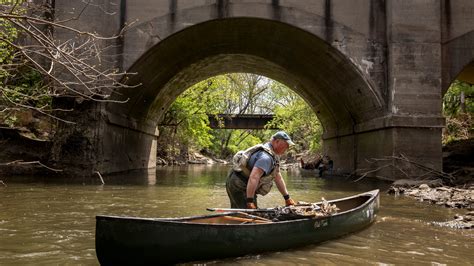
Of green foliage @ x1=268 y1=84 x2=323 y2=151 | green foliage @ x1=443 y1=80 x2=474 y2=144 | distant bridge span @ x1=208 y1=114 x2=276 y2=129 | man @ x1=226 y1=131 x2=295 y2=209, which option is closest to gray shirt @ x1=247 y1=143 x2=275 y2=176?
man @ x1=226 y1=131 x2=295 y2=209

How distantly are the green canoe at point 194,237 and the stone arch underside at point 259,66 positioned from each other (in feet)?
32.9

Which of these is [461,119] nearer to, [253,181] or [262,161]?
[262,161]

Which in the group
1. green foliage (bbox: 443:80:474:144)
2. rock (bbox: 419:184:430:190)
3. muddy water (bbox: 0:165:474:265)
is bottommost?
muddy water (bbox: 0:165:474:265)

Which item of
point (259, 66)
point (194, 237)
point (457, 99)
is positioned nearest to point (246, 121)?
point (259, 66)

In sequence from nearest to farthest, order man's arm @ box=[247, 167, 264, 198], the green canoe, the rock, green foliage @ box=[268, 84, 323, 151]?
the green canoe < man's arm @ box=[247, 167, 264, 198] < the rock < green foliage @ box=[268, 84, 323, 151]

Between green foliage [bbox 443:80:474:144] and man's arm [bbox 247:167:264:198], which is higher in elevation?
green foliage [bbox 443:80:474:144]

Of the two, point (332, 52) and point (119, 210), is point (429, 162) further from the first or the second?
point (119, 210)

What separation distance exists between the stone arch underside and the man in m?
8.87

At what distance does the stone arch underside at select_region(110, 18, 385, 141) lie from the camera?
1477cm

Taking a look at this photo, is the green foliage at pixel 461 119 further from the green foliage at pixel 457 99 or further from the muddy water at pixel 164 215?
the muddy water at pixel 164 215

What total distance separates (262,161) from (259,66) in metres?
16.1

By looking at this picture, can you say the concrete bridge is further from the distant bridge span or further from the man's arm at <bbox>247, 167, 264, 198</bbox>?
the distant bridge span

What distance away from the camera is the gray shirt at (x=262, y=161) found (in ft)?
19.4

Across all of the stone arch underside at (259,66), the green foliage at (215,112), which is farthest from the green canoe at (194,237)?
the green foliage at (215,112)
